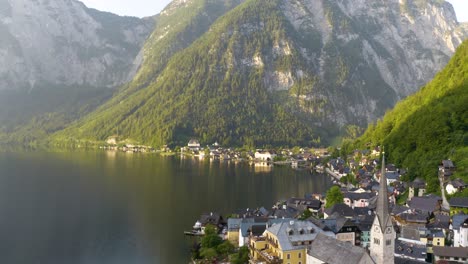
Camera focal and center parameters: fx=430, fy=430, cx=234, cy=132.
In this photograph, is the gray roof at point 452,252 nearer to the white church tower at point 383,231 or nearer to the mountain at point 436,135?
the white church tower at point 383,231

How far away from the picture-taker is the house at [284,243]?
39.1 metres

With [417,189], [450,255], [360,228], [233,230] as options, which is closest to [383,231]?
[450,255]

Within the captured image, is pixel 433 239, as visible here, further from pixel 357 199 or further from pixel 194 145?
pixel 194 145

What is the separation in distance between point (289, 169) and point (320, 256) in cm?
8491

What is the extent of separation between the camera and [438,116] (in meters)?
82.8

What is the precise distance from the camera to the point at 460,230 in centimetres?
4431

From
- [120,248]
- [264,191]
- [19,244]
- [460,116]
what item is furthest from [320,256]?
[460,116]

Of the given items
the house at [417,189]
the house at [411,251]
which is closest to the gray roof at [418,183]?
the house at [417,189]

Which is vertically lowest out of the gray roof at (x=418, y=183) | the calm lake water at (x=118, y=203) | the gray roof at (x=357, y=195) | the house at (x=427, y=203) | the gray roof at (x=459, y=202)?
the calm lake water at (x=118, y=203)

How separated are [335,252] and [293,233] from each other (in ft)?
21.3

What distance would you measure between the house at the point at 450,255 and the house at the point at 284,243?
440 inches

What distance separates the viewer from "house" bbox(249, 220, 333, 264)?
39.1 metres

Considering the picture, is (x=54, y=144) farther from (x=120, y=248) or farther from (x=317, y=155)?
(x=120, y=248)

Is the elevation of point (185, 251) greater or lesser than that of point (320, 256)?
lesser
